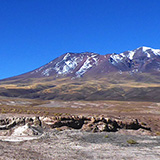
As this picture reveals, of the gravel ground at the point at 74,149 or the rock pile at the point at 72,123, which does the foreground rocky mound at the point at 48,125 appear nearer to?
the rock pile at the point at 72,123

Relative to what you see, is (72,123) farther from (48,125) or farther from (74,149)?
(74,149)

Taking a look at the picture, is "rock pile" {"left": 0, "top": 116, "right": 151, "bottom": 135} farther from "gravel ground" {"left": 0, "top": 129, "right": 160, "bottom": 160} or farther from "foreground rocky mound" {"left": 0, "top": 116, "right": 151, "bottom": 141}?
"gravel ground" {"left": 0, "top": 129, "right": 160, "bottom": 160}

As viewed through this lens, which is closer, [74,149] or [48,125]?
[74,149]

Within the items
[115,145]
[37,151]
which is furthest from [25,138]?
[115,145]

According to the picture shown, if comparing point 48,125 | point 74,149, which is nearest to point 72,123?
point 48,125

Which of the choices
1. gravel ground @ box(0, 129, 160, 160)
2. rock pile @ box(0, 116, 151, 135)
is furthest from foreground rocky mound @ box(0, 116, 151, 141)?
gravel ground @ box(0, 129, 160, 160)

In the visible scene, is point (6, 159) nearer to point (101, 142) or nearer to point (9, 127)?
point (101, 142)

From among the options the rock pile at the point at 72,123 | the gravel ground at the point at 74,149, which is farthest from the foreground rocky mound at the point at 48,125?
the gravel ground at the point at 74,149
